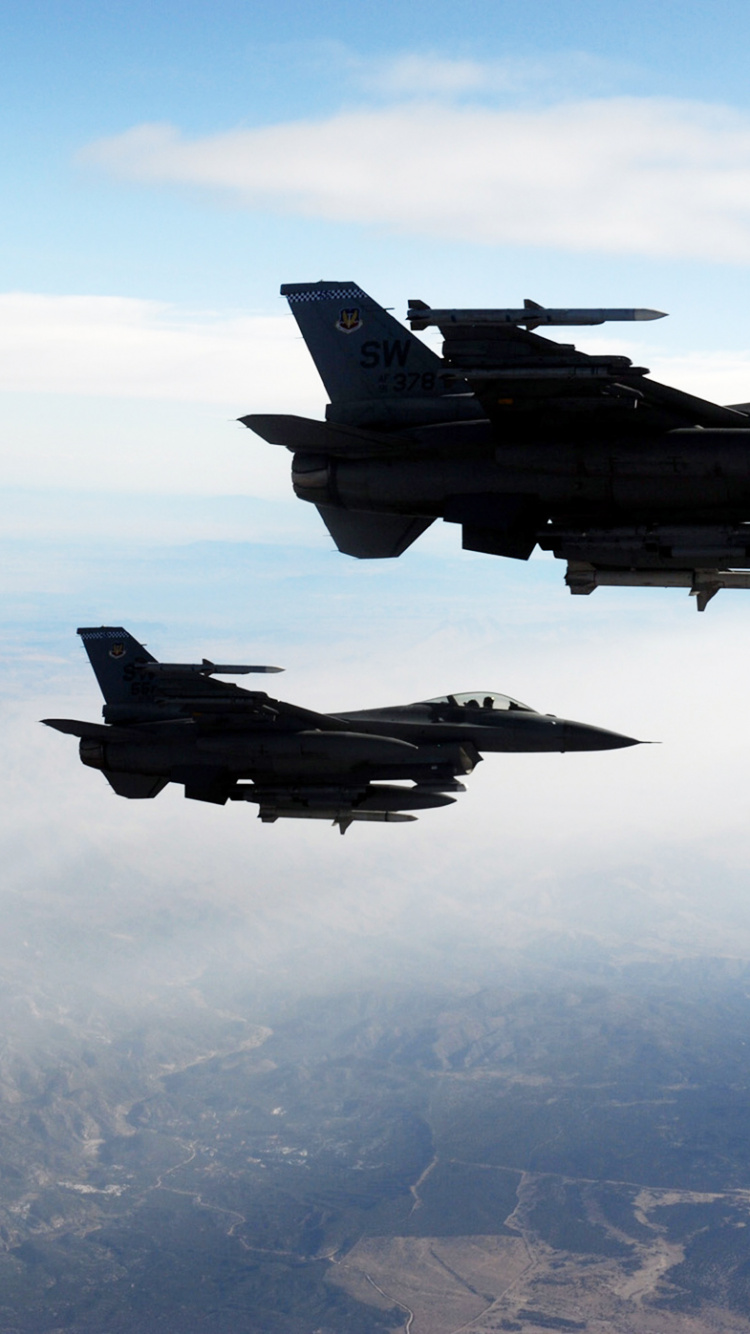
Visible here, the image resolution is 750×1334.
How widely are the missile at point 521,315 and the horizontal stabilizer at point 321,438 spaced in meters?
5.25

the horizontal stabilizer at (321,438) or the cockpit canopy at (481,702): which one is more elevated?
the horizontal stabilizer at (321,438)

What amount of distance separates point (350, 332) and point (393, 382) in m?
1.93

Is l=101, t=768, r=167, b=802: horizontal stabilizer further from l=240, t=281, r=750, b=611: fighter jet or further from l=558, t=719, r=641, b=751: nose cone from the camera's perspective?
l=240, t=281, r=750, b=611: fighter jet

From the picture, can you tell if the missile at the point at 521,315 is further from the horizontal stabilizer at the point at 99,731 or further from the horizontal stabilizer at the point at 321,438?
the horizontal stabilizer at the point at 99,731

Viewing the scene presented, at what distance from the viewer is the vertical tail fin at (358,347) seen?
35125 millimetres

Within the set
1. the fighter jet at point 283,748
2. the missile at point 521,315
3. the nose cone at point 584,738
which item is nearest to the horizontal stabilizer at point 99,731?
the fighter jet at point 283,748

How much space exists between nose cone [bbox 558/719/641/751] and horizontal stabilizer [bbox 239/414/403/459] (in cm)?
1941

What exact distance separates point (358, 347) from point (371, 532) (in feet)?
16.1

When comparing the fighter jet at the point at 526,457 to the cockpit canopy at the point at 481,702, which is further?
the cockpit canopy at the point at 481,702

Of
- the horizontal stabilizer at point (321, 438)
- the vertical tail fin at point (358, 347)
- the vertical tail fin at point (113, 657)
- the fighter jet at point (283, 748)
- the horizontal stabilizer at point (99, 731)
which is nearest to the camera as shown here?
the horizontal stabilizer at point (321, 438)

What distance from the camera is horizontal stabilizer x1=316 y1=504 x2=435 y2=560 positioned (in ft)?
115

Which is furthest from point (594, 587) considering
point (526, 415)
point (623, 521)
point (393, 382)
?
point (393, 382)

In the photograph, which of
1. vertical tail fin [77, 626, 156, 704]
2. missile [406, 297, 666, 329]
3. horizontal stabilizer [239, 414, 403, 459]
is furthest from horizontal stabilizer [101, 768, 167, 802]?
missile [406, 297, 666, 329]

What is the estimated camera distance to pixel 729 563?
33.1 metres
